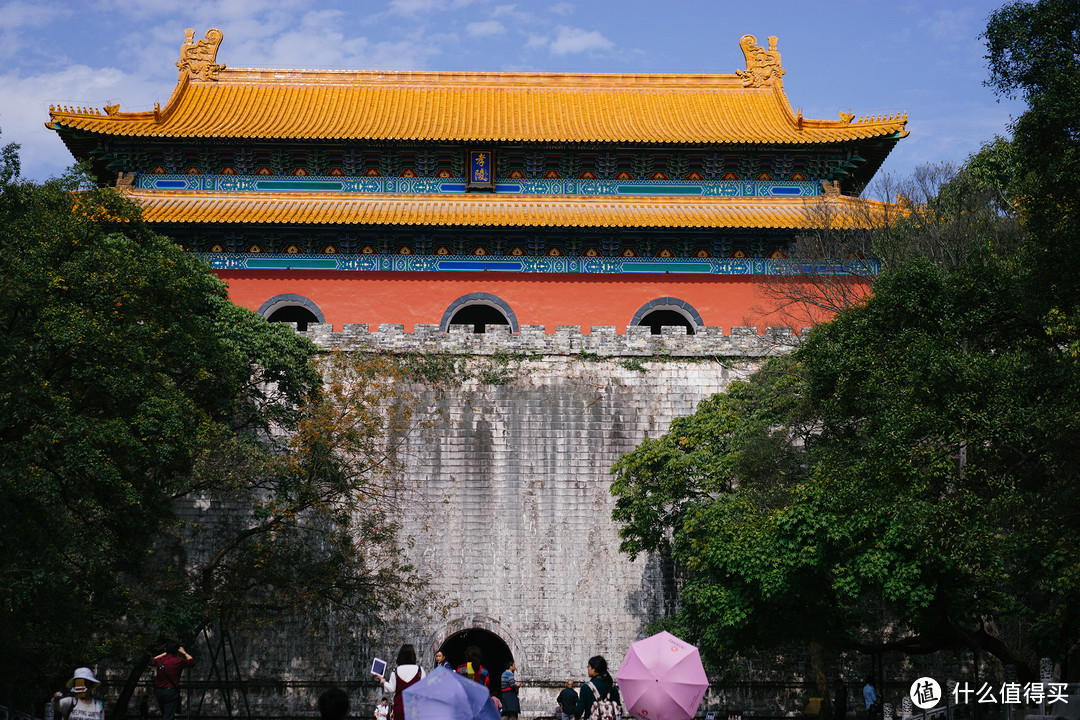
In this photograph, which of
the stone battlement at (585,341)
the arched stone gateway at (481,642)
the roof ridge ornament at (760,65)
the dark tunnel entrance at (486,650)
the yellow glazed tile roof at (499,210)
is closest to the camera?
the arched stone gateway at (481,642)

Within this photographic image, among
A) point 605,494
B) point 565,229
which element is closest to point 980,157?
point 565,229

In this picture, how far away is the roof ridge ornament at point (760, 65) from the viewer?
2886cm

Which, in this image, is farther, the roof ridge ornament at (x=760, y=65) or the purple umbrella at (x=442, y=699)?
the roof ridge ornament at (x=760, y=65)

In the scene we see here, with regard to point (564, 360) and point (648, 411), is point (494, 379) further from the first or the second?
point (648, 411)

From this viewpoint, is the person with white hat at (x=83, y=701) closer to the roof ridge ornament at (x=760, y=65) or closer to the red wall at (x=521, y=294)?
the red wall at (x=521, y=294)

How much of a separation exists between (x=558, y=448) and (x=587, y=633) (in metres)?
3.49

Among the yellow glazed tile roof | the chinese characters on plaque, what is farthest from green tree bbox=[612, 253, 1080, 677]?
the chinese characters on plaque

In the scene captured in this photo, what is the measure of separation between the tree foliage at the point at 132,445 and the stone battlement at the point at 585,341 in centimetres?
196

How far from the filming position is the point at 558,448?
22469 millimetres

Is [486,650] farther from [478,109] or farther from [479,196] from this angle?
[478,109]

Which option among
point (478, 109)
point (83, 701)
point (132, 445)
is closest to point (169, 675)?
point (83, 701)

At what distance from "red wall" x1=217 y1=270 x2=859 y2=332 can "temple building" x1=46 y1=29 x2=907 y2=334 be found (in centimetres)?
4

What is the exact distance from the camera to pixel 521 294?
989 inches

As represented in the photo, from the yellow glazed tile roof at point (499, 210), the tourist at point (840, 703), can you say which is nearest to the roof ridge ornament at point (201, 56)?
the yellow glazed tile roof at point (499, 210)
